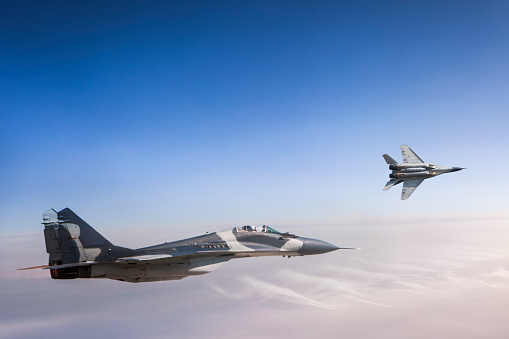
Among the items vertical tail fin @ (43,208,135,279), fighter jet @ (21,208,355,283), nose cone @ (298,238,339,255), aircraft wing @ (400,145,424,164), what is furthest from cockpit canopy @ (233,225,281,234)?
aircraft wing @ (400,145,424,164)

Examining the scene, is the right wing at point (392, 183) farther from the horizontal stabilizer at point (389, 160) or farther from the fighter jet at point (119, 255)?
the fighter jet at point (119, 255)

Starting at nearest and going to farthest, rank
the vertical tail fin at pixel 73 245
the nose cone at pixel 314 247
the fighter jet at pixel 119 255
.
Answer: the vertical tail fin at pixel 73 245 → the fighter jet at pixel 119 255 → the nose cone at pixel 314 247

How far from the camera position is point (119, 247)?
55.9 ft

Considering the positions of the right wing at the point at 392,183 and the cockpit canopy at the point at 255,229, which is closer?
the cockpit canopy at the point at 255,229

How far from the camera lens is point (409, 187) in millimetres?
30312

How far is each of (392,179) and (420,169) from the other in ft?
8.11

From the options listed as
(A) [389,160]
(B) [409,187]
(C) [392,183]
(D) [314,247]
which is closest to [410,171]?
(B) [409,187]

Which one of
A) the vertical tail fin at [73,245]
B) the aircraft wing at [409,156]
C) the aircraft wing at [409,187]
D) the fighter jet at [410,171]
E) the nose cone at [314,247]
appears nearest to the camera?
the vertical tail fin at [73,245]

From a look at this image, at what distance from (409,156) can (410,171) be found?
5.98ft

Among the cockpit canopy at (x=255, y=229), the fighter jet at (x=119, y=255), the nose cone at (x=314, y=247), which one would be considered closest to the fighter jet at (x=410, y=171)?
the nose cone at (x=314, y=247)

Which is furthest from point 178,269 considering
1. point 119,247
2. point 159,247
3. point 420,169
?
point 420,169

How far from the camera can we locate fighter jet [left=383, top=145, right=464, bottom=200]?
97.8 ft

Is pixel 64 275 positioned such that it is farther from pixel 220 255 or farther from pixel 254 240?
pixel 254 240

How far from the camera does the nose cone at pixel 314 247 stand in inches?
784
